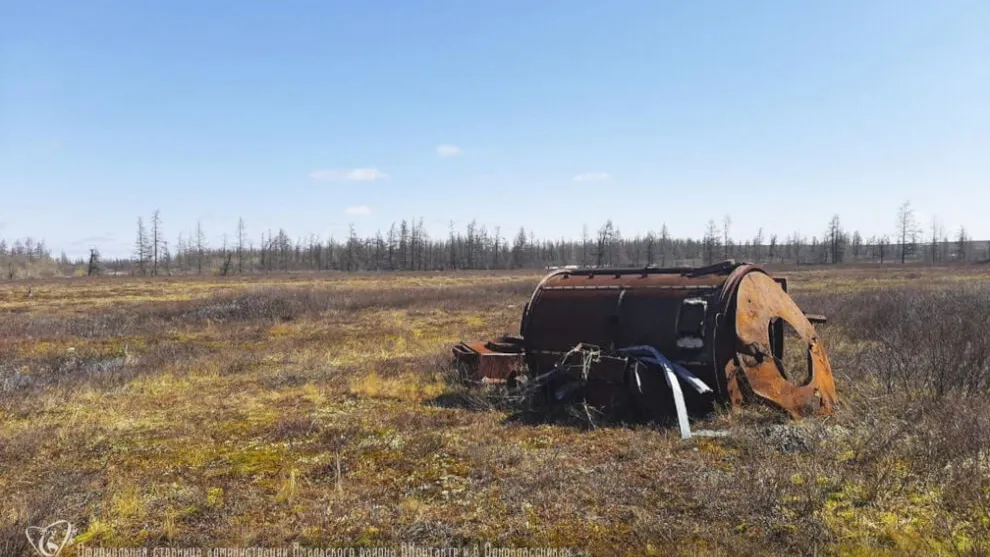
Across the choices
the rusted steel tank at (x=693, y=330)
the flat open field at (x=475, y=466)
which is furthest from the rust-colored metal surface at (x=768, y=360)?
the flat open field at (x=475, y=466)

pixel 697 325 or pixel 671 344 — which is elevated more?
pixel 697 325

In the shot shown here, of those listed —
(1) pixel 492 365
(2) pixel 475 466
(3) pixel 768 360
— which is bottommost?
(2) pixel 475 466

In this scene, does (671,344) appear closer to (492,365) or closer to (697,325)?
(697,325)

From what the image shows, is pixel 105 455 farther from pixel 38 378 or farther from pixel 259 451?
pixel 38 378

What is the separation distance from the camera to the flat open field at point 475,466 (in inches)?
181

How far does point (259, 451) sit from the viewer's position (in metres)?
7.02

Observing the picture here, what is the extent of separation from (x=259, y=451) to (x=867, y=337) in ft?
43.4

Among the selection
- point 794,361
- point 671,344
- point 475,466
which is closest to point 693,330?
point 671,344

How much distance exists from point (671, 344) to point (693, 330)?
1.13 ft

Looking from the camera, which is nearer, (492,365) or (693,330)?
(693,330)

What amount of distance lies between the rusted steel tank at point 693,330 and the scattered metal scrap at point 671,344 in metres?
0.01

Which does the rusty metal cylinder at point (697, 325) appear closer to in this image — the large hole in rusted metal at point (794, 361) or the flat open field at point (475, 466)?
the large hole in rusted metal at point (794, 361)

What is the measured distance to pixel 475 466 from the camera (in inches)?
245

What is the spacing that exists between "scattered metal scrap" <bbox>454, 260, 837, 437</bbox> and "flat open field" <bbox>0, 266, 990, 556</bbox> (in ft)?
1.46
